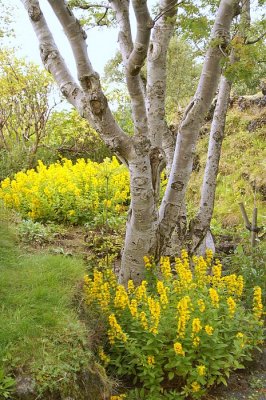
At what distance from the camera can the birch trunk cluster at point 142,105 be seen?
3768mm

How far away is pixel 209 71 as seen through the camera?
4305 millimetres

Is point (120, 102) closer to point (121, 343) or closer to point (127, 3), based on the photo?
point (127, 3)

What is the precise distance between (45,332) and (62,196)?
143 inches

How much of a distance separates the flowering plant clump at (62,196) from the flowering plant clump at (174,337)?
245 cm

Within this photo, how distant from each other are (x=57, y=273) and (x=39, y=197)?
97.7 inches

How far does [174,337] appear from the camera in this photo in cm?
356

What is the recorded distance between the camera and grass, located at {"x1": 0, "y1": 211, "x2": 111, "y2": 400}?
2889 millimetres

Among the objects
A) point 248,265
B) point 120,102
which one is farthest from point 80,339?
point 120,102

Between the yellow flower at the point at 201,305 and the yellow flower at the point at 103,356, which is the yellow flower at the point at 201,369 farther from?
the yellow flower at the point at 103,356

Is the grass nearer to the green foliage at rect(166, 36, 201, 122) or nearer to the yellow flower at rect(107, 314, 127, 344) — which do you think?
the yellow flower at rect(107, 314, 127, 344)

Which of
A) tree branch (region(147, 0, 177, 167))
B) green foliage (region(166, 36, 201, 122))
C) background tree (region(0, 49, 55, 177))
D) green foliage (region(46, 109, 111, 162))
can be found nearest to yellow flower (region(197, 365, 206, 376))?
tree branch (region(147, 0, 177, 167))

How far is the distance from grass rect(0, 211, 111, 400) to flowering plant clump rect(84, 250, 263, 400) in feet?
0.93

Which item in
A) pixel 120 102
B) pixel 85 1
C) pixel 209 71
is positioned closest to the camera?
pixel 209 71

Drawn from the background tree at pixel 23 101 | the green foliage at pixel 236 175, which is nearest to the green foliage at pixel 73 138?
the background tree at pixel 23 101
